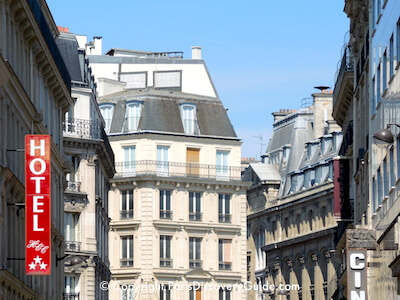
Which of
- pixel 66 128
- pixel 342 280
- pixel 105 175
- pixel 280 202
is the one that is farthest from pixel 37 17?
pixel 280 202

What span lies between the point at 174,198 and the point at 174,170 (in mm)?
2081

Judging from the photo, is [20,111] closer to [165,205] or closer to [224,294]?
[165,205]

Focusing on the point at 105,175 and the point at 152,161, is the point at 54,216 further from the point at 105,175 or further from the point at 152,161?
the point at 152,161

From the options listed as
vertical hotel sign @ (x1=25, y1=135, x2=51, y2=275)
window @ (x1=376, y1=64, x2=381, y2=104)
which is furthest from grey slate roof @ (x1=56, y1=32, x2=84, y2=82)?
vertical hotel sign @ (x1=25, y1=135, x2=51, y2=275)

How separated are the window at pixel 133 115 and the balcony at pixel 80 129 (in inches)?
1190

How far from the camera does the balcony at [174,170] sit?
4542 inches

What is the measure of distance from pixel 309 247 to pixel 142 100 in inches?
747

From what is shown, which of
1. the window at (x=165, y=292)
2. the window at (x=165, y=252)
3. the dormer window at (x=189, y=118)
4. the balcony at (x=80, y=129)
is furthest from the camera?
the dormer window at (x=189, y=118)

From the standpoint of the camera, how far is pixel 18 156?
50.6 metres

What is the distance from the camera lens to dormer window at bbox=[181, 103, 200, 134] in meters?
118

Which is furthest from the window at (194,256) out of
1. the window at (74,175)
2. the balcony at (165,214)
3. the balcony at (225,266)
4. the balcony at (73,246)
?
the balcony at (73,246)

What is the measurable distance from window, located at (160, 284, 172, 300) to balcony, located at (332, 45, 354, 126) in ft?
133

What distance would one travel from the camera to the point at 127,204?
115 metres

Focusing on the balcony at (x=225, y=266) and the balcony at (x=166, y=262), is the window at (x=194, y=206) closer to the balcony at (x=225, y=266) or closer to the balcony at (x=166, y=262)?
→ the balcony at (x=166, y=262)
